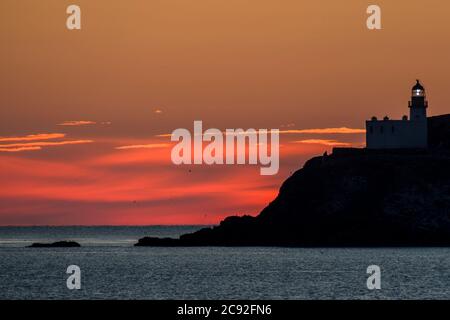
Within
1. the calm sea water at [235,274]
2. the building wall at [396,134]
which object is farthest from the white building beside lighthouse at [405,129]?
the calm sea water at [235,274]

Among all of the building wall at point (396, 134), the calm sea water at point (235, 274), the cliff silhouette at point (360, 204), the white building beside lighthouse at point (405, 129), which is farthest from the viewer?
the building wall at point (396, 134)

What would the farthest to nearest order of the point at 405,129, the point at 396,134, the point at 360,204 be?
the point at 396,134 → the point at 405,129 → the point at 360,204

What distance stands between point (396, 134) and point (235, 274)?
191 ft

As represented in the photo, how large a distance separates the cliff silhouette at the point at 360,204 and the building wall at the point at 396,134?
108cm

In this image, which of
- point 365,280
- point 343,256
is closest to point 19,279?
point 365,280

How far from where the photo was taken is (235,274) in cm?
10688

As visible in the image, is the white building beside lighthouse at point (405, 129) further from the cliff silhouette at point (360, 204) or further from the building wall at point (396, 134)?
the cliff silhouette at point (360, 204)

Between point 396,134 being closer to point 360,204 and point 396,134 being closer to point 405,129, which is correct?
point 405,129

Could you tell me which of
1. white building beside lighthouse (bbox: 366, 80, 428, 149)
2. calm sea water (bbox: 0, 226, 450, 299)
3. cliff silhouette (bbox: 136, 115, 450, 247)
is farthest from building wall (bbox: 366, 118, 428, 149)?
calm sea water (bbox: 0, 226, 450, 299)

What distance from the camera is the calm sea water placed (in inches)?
3278

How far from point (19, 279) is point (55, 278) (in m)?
3.21

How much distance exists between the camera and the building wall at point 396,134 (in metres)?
156

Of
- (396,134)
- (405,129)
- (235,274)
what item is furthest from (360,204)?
(235,274)
